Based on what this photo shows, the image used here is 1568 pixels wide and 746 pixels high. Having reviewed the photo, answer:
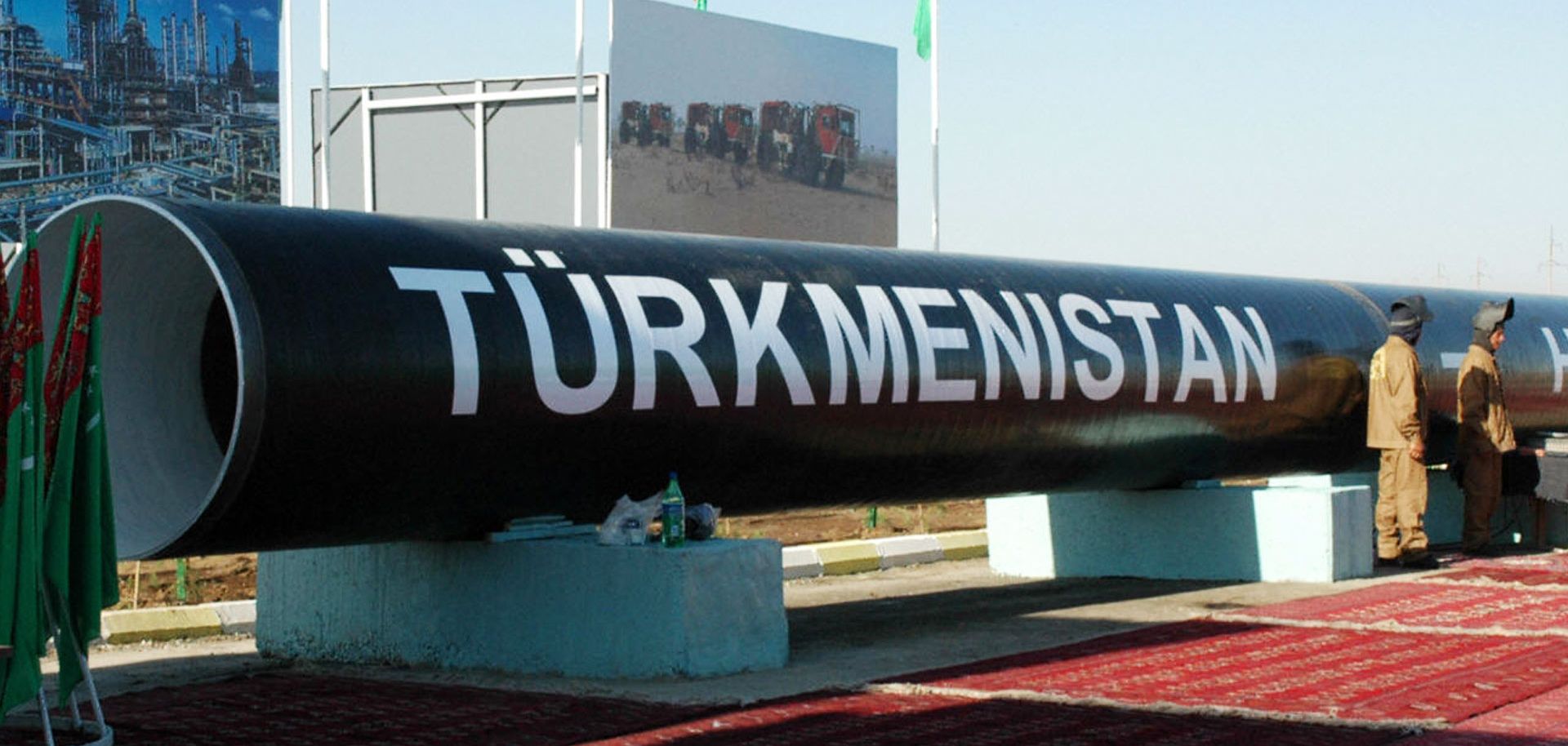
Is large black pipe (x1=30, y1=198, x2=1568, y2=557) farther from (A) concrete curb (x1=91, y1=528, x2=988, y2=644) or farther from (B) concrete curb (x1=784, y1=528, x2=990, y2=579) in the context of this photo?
(B) concrete curb (x1=784, y1=528, x2=990, y2=579)

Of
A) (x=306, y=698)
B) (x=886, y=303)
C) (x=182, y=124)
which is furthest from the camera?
(x=182, y=124)

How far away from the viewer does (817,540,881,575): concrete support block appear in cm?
1461

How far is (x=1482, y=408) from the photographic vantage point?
49.2 ft

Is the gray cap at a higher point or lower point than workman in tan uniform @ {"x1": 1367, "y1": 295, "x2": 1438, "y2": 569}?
higher

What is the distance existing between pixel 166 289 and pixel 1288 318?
25.3 ft

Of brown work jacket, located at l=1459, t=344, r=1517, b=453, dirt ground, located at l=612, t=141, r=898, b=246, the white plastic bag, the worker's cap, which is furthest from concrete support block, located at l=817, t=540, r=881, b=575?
dirt ground, located at l=612, t=141, r=898, b=246

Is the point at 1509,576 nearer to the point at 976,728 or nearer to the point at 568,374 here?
the point at 976,728

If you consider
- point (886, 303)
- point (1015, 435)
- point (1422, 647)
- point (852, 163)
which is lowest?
point (1422, 647)

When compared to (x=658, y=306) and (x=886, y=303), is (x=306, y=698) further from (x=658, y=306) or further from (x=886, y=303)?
(x=886, y=303)

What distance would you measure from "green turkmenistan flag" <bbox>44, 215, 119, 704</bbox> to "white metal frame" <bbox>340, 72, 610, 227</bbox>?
43.4 ft

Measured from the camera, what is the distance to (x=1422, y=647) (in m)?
10.1

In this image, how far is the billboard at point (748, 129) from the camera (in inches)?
857

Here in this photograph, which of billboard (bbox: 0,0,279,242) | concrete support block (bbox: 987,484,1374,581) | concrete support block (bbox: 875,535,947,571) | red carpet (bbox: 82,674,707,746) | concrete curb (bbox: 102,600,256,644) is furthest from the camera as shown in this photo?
billboard (bbox: 0,0,279,242)

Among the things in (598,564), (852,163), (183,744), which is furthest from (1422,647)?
(852,163)
